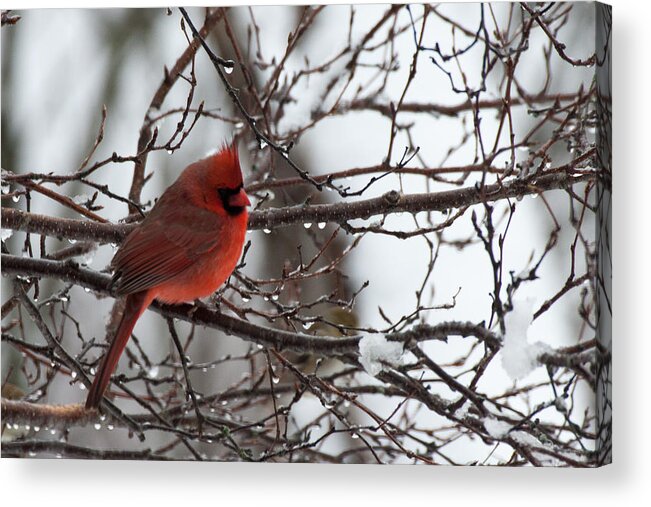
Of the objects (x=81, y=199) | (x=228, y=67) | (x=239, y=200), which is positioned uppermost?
(x=228, y=67)

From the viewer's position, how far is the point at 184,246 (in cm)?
279

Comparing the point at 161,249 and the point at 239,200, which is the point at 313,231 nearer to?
the point at 239,200

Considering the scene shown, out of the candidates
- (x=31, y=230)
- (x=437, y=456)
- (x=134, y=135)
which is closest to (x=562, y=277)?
(x=437, y=456)

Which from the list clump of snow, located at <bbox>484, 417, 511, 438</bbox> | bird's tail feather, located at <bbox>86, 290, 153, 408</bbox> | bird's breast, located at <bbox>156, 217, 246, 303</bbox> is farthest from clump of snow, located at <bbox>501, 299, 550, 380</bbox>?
bird's tail feather, located at <bbox>86, 290, 153, 408</bbox>

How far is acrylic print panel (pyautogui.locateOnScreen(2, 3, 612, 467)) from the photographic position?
2.67 meters

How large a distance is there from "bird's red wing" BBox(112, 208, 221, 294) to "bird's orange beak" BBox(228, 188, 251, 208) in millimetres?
68

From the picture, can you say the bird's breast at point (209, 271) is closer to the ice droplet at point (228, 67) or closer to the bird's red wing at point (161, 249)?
the bird's red wing at point (161, 249)

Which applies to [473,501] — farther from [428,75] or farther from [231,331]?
[428,75]

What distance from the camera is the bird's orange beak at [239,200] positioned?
276 centimetres

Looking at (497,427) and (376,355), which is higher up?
(376,355)

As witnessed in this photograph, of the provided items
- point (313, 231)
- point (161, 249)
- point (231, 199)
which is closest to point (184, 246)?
point (161, 249)

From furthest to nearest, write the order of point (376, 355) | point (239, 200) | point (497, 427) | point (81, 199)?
point (81, 199) < point (239, 200) < point (497, 427) < point (376, 355)

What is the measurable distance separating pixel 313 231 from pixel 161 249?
531 millimetres

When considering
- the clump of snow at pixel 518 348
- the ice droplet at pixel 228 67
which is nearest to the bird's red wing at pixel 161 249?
the ice droplet at pixel 228 67
